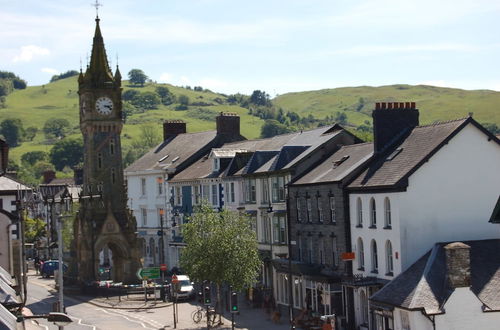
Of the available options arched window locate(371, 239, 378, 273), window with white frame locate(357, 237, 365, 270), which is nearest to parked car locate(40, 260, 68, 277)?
window with white frame locate(357, 237, 365, 270)

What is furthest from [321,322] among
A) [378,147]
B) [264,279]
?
[264,279]

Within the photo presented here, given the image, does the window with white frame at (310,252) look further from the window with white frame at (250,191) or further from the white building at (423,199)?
the window with white frame at (250,191)

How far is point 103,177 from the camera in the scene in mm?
83312

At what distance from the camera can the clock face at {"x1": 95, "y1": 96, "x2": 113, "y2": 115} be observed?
83.4 m

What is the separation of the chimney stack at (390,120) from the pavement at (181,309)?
1198 cm

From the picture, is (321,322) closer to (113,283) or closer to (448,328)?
(448,328)

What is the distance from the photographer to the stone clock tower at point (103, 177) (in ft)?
270

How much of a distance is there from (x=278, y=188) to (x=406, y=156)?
15.6m

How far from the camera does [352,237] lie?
5359 centimetres

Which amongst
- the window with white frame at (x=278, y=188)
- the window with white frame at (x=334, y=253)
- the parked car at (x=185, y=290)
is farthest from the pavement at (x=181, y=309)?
the window with white frame at (x=278, y=188)

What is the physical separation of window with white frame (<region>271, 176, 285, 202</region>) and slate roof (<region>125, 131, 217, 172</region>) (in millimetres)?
25828

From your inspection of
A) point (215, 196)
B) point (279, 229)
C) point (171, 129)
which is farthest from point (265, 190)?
point (171, 129)

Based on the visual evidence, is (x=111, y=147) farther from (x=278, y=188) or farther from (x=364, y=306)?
(x=364, y=306)

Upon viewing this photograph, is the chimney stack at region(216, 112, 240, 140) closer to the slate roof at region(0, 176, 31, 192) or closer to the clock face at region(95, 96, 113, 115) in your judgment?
the clock face at region(95, 96, 113, 115)
